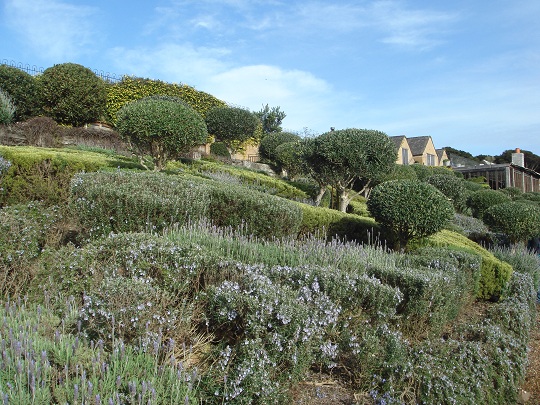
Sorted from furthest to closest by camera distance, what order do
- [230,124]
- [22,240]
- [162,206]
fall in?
[230,124] → [162,206] → [22,240]

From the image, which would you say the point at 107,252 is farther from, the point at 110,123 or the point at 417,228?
the point at 110,123

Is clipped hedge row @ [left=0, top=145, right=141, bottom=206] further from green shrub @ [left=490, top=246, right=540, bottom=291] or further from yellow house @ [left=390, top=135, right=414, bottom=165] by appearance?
yellow house @ [left=390, top=135, right=414, bottom=165]

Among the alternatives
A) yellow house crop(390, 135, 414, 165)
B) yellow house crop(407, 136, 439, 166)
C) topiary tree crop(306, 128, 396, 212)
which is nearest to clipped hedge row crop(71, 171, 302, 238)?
topiary tree crop(306, 128, 396, 212)

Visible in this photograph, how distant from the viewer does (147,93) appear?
25.4 m

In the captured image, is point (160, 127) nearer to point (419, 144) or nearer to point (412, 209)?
point (412, 209)

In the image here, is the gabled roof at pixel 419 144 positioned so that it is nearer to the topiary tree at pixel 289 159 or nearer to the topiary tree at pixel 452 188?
the topiary tree at pixel 452 188

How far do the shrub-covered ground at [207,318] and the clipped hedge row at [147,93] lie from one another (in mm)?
17606

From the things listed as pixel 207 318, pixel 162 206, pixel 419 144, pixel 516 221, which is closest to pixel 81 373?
pixel 207 318

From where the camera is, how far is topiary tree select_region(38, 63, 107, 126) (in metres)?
20.1

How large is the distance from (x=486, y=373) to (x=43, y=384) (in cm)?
387

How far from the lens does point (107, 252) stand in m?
4.77

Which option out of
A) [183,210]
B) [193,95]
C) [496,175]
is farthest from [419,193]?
[496,175]

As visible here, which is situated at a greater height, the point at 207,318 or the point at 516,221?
the point at 207,318

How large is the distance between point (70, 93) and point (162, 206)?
53.5 feet
